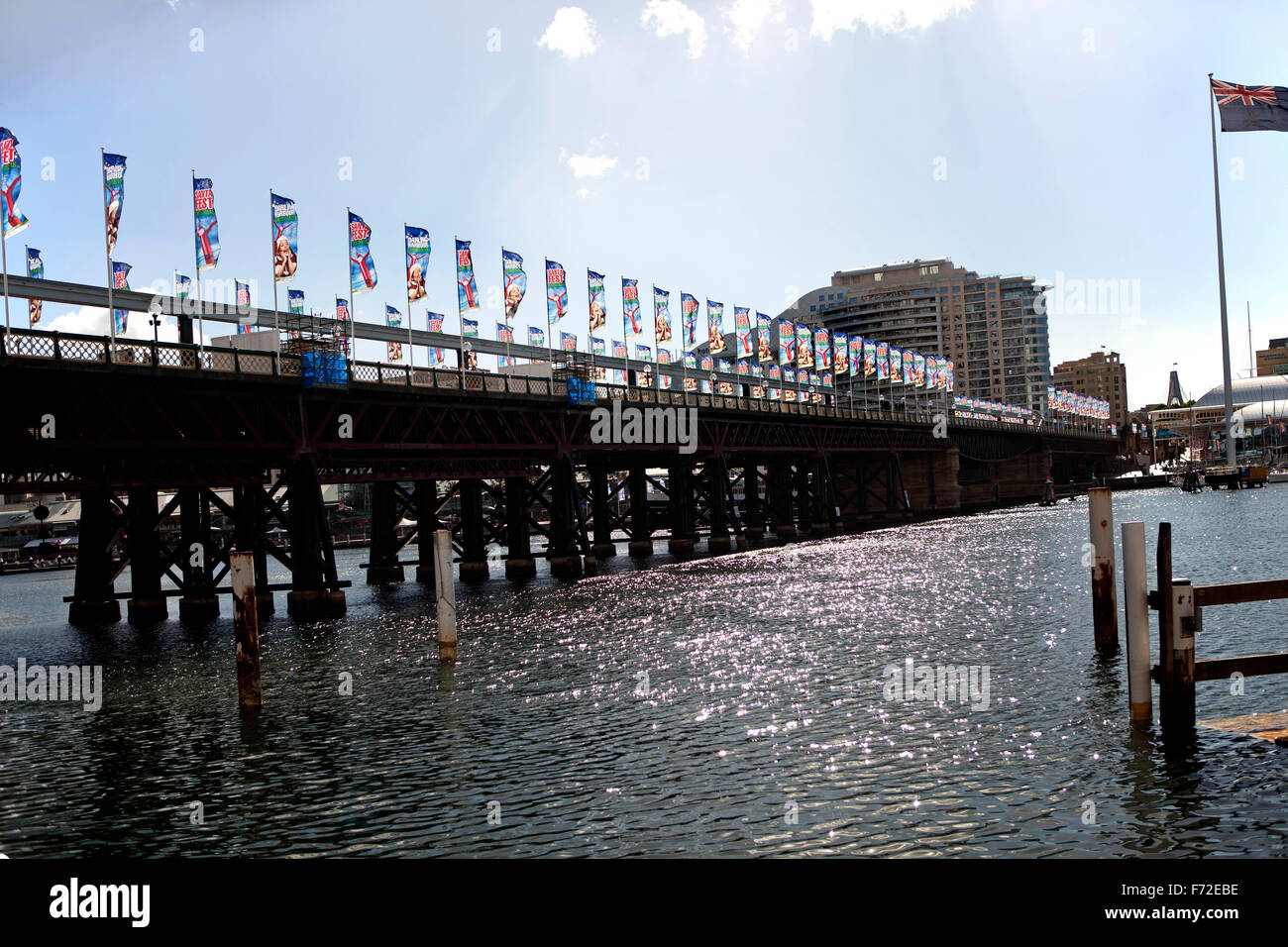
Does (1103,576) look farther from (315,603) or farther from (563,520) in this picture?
(563,520)

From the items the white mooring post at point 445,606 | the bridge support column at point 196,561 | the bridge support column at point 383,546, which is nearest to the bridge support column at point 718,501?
the bridge support column at point 383,546

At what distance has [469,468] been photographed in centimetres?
6531

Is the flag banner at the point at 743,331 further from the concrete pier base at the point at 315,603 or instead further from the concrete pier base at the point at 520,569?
the concrete pier base at the point at 315,603

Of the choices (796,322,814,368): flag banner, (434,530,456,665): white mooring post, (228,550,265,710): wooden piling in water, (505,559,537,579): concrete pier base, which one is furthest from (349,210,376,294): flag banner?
(796,322,814,368): flag banner

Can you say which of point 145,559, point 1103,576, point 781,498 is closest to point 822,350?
point 781,498

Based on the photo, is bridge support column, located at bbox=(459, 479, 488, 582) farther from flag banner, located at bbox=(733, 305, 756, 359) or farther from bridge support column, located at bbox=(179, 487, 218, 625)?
flag banner, located at bbox=(733, 305, 756, 359)

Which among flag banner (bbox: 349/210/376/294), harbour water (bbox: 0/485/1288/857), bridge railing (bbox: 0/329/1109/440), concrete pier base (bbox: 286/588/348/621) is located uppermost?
flag banner (bbox: 349/210/376/294)

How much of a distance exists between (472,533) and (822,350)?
67.6m

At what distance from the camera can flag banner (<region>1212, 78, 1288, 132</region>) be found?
4791 centimetres

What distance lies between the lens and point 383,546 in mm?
71812

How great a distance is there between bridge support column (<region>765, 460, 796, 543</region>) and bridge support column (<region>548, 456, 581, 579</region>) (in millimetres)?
39727
